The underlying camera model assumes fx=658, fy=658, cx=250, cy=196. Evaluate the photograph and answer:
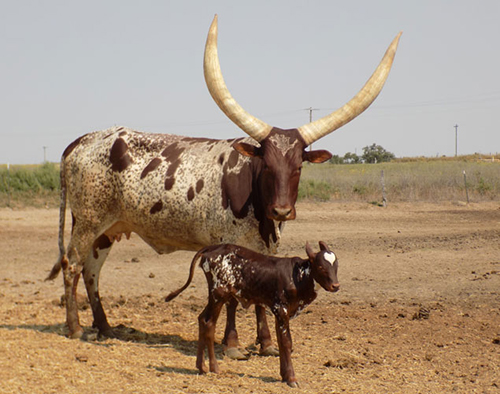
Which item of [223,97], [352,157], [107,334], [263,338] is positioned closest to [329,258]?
[263,338]

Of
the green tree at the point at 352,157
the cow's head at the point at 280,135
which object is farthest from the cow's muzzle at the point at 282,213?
the green tree at the point at 352,157

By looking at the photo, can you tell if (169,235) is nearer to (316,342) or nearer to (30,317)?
(316,342)

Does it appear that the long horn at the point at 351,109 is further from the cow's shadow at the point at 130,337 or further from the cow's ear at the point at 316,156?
the cow's shadow at the point at 130,337

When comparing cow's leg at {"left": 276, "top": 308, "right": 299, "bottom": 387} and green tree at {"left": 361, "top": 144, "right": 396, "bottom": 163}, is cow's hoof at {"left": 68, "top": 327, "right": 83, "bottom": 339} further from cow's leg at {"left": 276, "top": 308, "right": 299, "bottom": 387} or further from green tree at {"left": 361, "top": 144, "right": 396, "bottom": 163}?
green tree at {"left": 361, "top": 144, "right": 396, "bottom": 163}

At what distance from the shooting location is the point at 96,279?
25.1 feet

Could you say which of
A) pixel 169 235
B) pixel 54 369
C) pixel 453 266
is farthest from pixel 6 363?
pixel 453 266

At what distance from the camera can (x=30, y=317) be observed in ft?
26.9

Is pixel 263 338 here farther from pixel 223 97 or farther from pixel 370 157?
pixel 370 157

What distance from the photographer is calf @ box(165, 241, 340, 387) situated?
5422 millimetres

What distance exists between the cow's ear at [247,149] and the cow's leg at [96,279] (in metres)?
2.45

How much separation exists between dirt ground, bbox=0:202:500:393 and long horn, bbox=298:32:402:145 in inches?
86.2

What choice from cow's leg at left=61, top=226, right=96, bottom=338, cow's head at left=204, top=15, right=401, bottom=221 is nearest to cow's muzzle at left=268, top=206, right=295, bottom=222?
cow's head at left=204, top=15, right=401, bottom=221

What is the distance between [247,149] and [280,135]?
0.33 meters

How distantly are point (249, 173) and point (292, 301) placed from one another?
1.53 m
